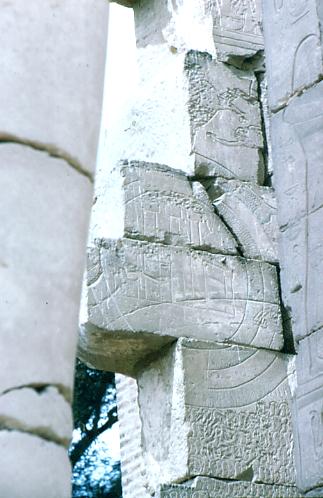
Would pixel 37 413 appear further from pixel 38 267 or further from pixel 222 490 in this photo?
pixel 222 490

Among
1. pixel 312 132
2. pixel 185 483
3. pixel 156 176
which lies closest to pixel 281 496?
pixel 185 483

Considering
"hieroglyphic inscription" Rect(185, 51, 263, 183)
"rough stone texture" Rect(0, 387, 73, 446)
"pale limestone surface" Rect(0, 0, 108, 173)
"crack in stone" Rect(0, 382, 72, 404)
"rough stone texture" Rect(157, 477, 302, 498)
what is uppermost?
"hieroglyphic inscription" Rect(185, 51, 263, 183)

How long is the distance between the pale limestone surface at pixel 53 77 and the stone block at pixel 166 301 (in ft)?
12.3

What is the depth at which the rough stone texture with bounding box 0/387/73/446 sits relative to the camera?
2.71m

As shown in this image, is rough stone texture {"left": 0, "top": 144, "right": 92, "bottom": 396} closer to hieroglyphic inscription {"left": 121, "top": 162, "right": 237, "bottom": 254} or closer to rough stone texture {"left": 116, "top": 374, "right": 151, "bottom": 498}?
hieroglyphic inscription {"left": 121, "top": 162, "right": 237, "bottom": 254}

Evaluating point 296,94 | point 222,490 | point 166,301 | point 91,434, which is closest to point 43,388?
point 296,94

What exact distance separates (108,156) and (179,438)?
1.95 m

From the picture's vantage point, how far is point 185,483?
6.71 m

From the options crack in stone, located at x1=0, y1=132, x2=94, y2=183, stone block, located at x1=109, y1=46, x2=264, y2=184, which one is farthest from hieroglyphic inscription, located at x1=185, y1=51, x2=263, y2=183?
crack in stone, located at x1=0, y1=132, x2=94, y2=183

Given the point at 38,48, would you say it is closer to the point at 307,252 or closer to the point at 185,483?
the point at 307,252

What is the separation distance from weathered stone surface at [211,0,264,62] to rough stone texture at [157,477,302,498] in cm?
246

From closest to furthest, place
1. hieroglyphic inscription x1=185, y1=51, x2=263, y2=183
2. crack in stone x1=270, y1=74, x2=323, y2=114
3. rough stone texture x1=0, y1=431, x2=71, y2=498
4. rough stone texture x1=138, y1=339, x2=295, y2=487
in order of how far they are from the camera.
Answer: rough stone texture x1=0, y1=431, x2=71, y2=498 → crack in stone x1=270, y1=74, x2=323, y2=114 → rough stone texture x1=138, y1=339, x2=295, y2=487 → hieroglyphic inscription x1=185, y1=51, x2=263, y2=183

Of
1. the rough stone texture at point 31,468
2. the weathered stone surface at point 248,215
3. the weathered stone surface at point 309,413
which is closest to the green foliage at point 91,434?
the weathered stone surface at point 248,215

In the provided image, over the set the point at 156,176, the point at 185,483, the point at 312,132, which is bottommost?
the point at 185,483
